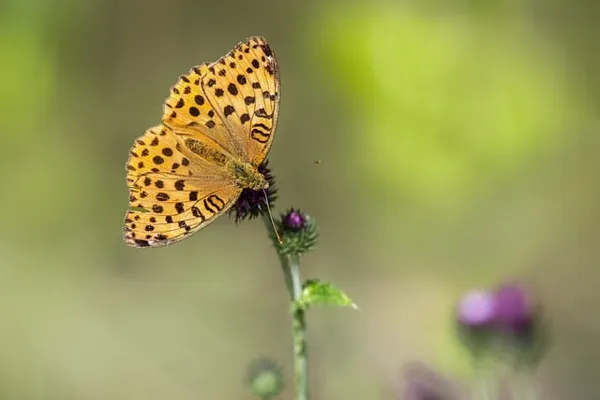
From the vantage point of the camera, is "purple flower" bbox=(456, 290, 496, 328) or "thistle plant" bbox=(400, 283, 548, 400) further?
"purple flower" bbox=(456, 290, 496, 328)

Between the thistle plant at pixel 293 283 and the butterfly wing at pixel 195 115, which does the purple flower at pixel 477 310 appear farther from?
the butterfly wing at pixel 195 115

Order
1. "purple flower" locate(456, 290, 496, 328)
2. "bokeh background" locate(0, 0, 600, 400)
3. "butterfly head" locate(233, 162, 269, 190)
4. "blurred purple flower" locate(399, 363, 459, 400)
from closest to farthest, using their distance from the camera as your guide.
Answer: "blurred purple flower" locate(399, 363, 459, 400), "butterfly head" locate(233, 162, 269, 190), "purple flower" locate(456, 290, 496, 328), "bokeh background" locate(0, 0, 600, 400)

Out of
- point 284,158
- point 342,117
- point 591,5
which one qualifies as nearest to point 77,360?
point 284,158

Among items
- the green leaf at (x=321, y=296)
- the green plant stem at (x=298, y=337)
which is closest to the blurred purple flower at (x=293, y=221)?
the green plant stem at (x=298, y=337)

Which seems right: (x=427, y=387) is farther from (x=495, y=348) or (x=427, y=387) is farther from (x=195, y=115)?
(x=195, y=115)

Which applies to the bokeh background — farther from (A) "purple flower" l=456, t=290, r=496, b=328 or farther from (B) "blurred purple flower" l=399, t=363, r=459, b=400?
(B) "blurred purple flower" l=399, t=363, r=459, b=400

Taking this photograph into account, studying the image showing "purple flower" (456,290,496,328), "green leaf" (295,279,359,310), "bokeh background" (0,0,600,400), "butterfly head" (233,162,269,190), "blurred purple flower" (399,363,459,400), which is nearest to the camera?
"green leaf" (295,279,359,310)

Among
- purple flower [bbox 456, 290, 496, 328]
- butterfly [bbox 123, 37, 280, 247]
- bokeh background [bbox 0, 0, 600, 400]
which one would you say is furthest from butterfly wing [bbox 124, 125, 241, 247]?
bokeh background [bbox 0, 0, 600, 400]
